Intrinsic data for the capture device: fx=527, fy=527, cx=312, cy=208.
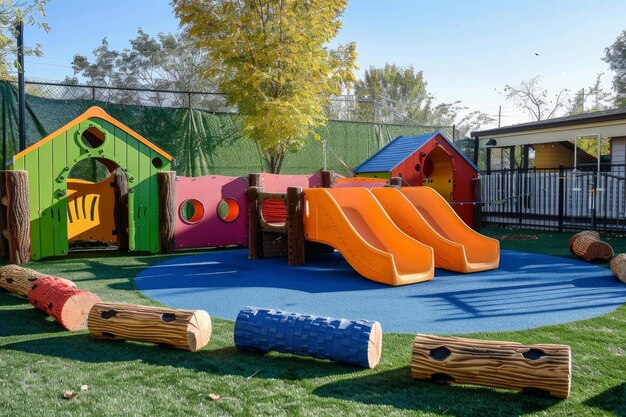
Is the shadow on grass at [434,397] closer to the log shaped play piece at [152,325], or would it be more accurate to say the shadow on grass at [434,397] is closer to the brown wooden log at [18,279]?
the log shaped play piece at [152,325]

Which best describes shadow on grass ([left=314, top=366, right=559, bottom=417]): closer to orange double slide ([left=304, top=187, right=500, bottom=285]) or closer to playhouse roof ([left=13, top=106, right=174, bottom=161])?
orange double slide ([left=304, top=187, right=500, bottom=285])

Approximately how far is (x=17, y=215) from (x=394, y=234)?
21.6ft

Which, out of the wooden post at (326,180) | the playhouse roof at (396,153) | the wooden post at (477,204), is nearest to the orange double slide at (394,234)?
the wooden post at (326,180)

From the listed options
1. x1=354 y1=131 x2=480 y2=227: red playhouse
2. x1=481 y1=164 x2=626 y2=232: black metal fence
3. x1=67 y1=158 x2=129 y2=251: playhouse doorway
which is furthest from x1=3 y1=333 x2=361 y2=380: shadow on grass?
x1=481 y1=164 x2=626 y2=232: black metal fence

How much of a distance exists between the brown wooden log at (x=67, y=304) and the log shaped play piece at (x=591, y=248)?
26.6ft

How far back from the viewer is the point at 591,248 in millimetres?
9266

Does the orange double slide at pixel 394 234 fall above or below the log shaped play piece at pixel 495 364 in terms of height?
above

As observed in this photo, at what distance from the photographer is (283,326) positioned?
4090 millimetres

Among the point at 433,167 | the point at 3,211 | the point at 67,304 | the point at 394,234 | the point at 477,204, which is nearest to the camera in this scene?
the point at 67,304

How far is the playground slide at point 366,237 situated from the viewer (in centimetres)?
757

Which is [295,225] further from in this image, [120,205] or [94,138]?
[94,138]

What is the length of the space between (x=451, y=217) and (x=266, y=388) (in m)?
6.99

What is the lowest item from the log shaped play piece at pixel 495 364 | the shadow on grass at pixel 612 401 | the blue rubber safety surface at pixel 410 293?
the shadow on grass at pixel 612 401

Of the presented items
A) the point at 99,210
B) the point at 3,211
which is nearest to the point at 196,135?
the point at 99,210
